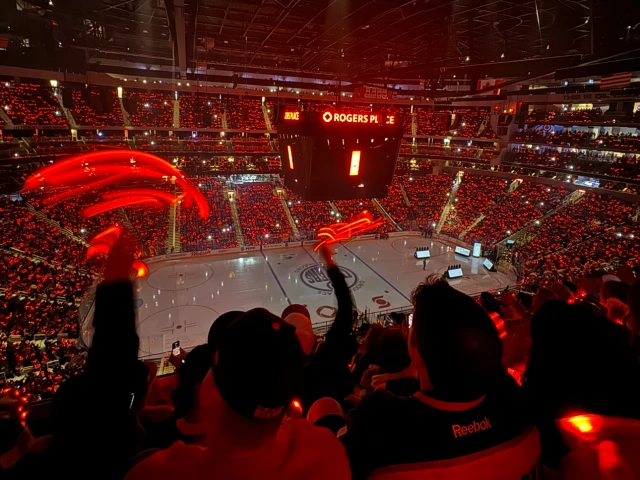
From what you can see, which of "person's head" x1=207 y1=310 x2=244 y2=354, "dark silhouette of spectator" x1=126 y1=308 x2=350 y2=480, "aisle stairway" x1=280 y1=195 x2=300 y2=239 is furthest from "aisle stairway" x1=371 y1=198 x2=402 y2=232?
"dark silhouette of spectator" x1=126 y1=308 x2=350 y2=480

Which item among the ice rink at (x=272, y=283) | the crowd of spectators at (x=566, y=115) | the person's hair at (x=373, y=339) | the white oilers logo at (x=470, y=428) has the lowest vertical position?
the ice rink at (x=272, y=283)

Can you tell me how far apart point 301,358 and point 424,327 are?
0.60m

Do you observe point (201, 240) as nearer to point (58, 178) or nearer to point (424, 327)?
point (58, 178)

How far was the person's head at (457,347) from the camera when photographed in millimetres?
1479

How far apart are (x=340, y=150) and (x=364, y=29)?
20.5ft

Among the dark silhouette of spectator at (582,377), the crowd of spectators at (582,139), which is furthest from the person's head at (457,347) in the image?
the crowd of spectators at (582,139)

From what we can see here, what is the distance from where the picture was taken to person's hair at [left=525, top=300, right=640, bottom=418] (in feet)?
5.63

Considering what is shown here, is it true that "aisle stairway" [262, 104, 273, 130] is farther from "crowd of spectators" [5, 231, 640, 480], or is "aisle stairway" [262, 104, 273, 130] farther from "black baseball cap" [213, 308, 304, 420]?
"black baseball cap" [213, 308, 304, 420]

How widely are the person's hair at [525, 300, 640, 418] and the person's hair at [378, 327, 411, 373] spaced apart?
953 mm

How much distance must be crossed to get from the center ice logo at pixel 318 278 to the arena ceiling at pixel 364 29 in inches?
419

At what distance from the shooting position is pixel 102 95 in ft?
103

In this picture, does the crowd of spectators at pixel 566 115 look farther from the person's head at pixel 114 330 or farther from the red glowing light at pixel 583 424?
the person's head at pixel 114 330

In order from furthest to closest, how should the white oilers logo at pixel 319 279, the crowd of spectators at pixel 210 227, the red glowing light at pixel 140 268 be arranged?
the crowd of spectators at pixel 210 227
the white oilers logo at pixel 319 279
the red glowing light at pixel 140 268

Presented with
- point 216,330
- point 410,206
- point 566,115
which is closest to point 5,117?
point 410,206
